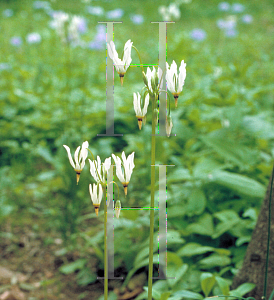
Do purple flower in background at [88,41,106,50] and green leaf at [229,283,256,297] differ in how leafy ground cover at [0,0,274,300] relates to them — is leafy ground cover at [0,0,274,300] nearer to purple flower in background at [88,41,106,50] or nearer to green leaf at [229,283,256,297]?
green leaf at [229,283,256,297]

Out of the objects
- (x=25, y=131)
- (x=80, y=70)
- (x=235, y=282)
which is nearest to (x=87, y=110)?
(x=25, y=131)

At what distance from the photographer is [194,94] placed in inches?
Result: 124

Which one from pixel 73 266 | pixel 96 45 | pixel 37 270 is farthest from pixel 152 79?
pixel 96 45

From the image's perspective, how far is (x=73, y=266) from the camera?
1.80 m

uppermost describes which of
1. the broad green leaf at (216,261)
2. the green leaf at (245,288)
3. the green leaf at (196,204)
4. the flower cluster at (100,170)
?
the flower cluster at (100,170)

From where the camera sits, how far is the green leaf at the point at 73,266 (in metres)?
1.78

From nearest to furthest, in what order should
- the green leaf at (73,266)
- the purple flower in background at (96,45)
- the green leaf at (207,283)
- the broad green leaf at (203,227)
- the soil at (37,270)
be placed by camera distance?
the green leaf at (207,283), the broad green leaf at (203,227), the soil at (37,270), the green leaf at (73,266), the purple flower in background at (96,45)

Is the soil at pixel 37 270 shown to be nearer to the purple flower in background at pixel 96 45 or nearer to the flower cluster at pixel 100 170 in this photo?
the flower cluster at pixel 100 170

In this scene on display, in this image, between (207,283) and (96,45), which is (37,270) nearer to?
(207,283)

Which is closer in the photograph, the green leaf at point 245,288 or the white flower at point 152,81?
the white flower at point 152,81

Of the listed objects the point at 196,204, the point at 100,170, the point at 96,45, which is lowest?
the point at 196,204

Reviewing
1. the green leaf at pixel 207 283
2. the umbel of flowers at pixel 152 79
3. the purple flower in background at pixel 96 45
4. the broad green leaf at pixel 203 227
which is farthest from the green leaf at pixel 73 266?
the purple flower in background at pixel 96 45

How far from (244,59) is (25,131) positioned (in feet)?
10.5

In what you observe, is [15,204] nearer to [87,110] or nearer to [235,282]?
[87,110]
